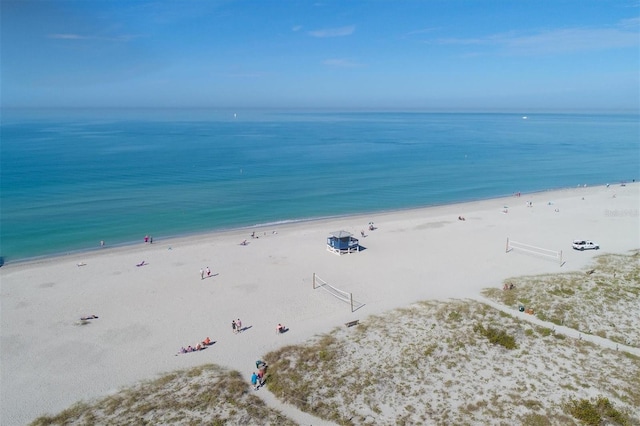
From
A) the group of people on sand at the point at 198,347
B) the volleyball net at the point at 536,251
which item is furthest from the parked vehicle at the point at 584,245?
the group of people on sand at the point at 198,347

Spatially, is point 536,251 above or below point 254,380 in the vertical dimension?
above

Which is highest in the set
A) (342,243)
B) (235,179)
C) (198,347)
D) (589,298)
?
(235,179)

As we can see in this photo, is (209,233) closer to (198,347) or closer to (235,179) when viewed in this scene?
(198,347)

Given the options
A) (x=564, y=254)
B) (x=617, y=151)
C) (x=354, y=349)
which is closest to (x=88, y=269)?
(x=354, y=349)

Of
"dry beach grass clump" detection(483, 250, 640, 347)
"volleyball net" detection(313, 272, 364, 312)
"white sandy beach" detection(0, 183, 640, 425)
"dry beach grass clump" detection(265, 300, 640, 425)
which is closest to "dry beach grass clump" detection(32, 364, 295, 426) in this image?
"white sandy beach" detection(0, 183, 640, 425)

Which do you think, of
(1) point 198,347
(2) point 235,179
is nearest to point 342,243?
(1) point 198,347

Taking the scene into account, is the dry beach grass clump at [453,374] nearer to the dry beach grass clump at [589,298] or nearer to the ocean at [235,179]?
the dry beach grass clump at [589,298]

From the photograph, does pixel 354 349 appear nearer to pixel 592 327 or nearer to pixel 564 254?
pixel 592 327

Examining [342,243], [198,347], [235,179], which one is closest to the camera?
[198,347]
